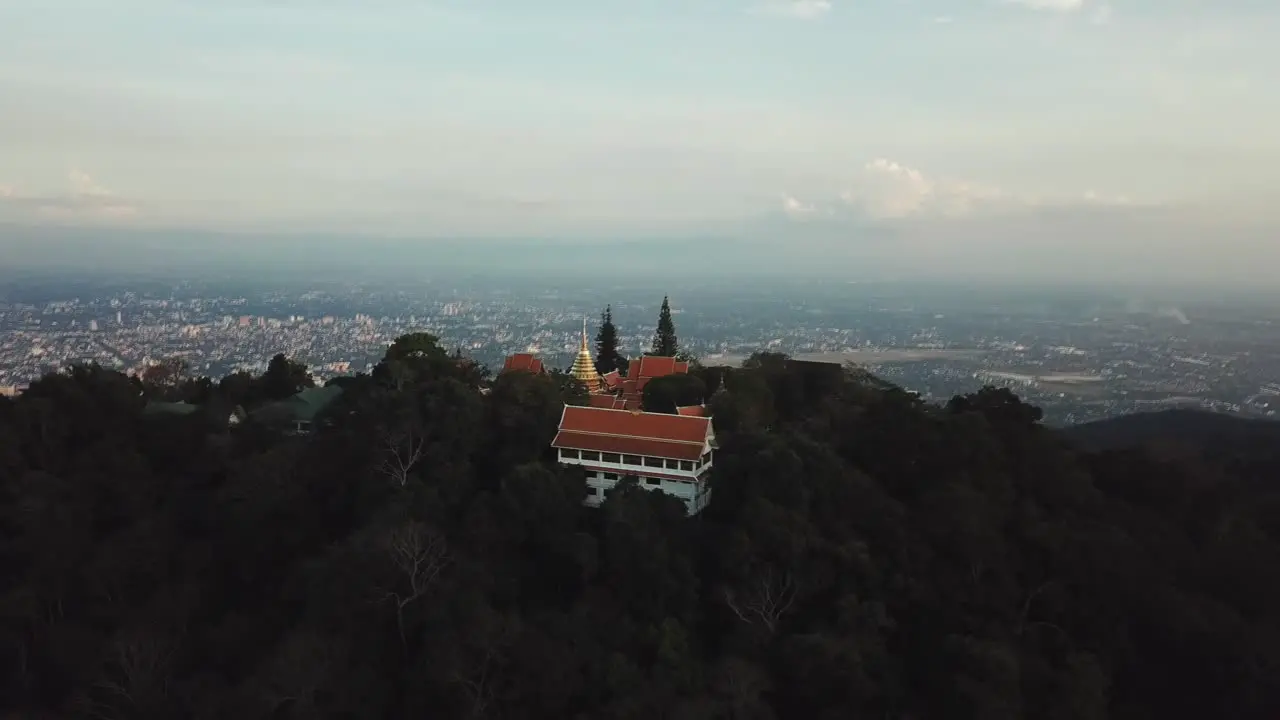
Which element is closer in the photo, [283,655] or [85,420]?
[283,655]

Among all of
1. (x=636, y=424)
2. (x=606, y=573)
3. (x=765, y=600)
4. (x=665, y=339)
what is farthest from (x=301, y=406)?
(x=765, y=600)

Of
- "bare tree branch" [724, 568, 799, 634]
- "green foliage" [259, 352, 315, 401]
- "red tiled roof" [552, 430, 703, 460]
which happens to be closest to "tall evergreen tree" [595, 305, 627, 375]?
"green foliage" [259, 352, 315, 401]

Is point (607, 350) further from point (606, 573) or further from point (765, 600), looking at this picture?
point (765, 600)

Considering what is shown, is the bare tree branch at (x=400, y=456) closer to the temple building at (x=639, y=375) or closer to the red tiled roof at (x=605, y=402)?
the red tiled roof at (x=605, y=402)

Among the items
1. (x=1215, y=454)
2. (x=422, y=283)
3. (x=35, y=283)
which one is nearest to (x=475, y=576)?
(x=1215, y=454)

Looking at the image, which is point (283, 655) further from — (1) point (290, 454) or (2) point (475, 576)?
(1) point (290, 454)

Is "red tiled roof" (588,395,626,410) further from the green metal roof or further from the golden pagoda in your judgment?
the green metal roof
